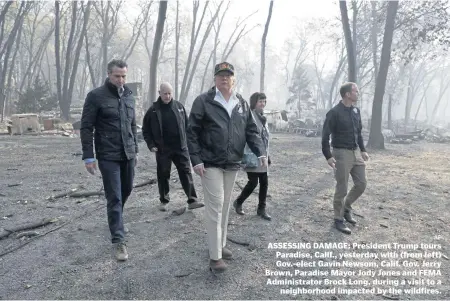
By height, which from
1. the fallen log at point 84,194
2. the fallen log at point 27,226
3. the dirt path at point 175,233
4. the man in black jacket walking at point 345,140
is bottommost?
the dirt path at point 175,233

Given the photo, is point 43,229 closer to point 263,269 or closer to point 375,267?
point 263,269

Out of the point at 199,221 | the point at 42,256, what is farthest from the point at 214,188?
the point at 42,256

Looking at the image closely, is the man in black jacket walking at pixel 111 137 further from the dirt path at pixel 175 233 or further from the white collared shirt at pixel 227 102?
the white collared shirt at pixel 227 102

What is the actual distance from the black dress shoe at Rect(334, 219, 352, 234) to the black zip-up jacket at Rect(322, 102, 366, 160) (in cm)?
107

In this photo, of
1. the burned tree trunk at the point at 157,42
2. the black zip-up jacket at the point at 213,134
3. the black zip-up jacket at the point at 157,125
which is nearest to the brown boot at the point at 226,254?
the black zip-up jacket at the point at 213,134

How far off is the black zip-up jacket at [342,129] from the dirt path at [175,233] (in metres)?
1.29

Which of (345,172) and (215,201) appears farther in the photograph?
(345,172)

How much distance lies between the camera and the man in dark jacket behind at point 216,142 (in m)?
3.52

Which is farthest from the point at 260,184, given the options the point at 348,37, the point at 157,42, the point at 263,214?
the point at 348,37

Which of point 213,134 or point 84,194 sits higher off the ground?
point 213,134

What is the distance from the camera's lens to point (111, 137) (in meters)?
4.09

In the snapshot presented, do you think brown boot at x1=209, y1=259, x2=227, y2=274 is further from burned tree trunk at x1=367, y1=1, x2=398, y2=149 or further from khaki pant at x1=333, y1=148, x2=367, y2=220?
burned tree trunk at x1=367, y1=1, x2=398, y2=149

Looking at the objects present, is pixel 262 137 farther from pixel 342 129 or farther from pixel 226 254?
Result: pixel 226 254

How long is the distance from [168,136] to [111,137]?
1.50m
